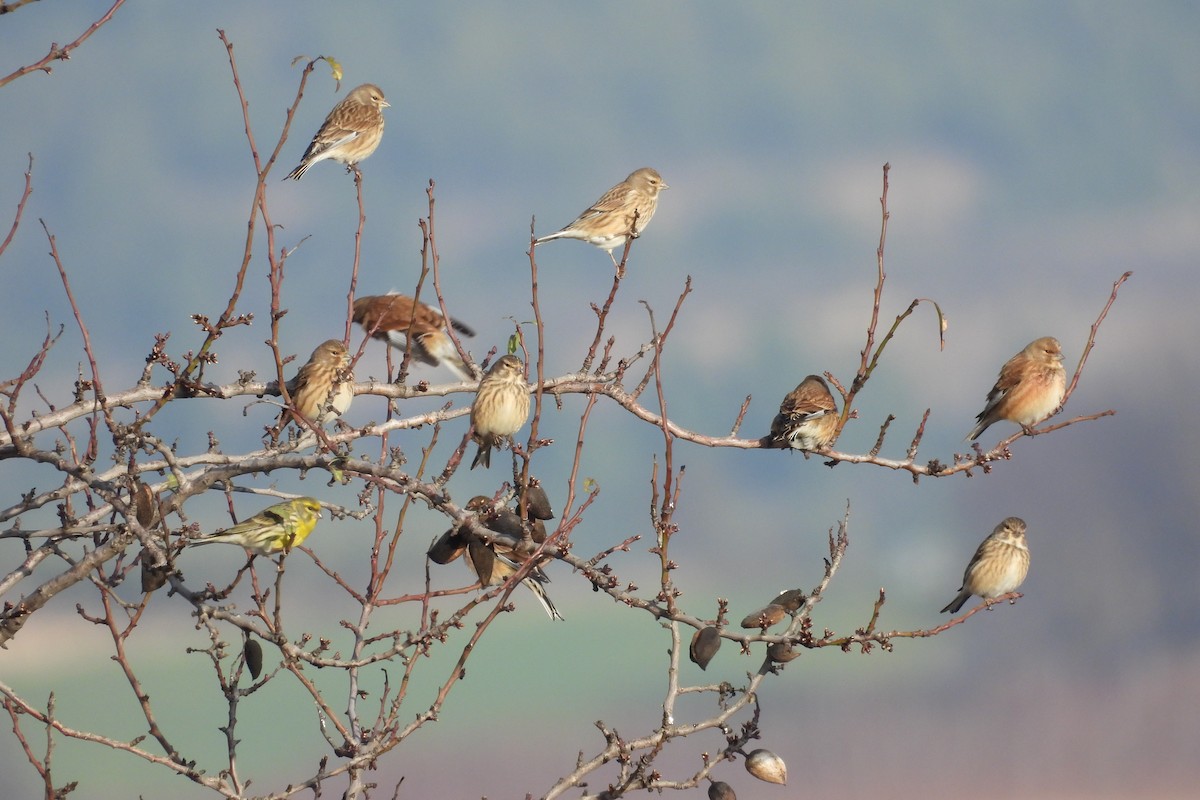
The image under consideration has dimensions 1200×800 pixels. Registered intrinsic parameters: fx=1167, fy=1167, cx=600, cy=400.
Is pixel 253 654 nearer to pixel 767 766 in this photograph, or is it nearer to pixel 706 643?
pixel 706 643

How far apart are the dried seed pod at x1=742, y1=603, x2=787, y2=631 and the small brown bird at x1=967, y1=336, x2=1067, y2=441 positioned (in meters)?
6.04

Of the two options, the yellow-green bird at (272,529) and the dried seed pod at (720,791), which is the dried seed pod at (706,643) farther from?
the yellow-green bird at (272,529)

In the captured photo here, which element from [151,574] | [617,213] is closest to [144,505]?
[151,574]

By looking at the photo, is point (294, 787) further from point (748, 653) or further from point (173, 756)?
point (748, 653)

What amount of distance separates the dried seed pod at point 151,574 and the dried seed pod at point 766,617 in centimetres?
334

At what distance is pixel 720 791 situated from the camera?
704cm

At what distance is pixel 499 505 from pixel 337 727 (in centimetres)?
163

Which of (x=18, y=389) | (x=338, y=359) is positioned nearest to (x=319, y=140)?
(x=338, y=359)

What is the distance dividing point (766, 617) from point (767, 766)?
0.91 metres

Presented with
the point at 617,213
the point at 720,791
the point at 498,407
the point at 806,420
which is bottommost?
the point at 720,791

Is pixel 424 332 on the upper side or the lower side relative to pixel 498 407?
upper

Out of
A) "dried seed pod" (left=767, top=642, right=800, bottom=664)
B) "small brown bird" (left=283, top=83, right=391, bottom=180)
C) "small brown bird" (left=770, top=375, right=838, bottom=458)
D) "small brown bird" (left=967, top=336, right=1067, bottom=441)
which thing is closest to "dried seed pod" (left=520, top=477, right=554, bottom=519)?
"dried seed pod" (left=767, top=642, right=800, bottom=664)

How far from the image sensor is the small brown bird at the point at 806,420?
10.0m

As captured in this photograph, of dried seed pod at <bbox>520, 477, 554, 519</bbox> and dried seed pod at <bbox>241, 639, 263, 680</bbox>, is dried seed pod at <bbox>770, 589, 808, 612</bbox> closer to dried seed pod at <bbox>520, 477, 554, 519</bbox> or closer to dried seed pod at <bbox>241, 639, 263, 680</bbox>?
dried seed pod at <bbox>520, 477, 554, 519</bbox>
